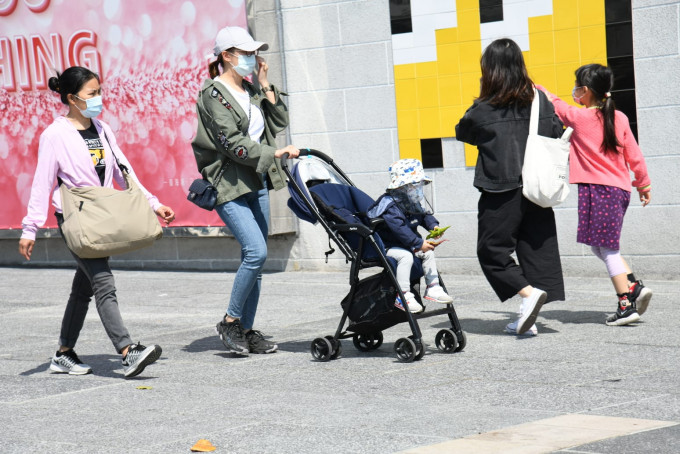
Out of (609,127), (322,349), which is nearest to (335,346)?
(322,349)

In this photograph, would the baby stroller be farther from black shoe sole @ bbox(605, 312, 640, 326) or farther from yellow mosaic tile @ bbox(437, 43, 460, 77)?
yellow mosaic tile @ bbox(437, 43, 460, 77)

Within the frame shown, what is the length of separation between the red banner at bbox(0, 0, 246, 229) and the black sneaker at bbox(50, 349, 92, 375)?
5.03 meters

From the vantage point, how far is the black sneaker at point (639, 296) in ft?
23.2

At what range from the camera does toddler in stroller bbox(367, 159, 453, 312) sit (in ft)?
20.6

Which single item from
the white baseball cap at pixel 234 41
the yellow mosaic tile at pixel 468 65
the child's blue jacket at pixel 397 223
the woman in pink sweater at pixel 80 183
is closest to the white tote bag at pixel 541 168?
the child's blue jacket at pixel 397 223

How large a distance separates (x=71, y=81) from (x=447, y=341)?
2.67 m

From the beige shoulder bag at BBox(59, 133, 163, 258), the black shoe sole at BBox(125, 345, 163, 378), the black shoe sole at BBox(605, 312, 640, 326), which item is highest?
the beige shoulder bag at BBox(59, 133, 163, 258)

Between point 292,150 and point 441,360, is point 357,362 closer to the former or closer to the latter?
point 441,360

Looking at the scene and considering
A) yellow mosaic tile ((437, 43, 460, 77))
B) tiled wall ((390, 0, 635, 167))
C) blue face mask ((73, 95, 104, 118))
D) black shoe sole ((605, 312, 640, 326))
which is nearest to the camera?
blue face mask ((73, 95, 104, 118))

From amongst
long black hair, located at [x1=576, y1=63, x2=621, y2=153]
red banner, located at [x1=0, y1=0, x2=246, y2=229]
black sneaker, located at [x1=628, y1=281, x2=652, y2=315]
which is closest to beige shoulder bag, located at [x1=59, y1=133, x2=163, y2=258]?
long black hair, located at [x1=576, y1=63, x2=621, y2=153]

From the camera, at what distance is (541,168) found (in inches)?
261

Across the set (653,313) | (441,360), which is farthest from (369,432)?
(653,313)

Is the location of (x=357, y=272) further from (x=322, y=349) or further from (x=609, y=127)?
(x=609, y=127)

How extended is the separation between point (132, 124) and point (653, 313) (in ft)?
20.6
